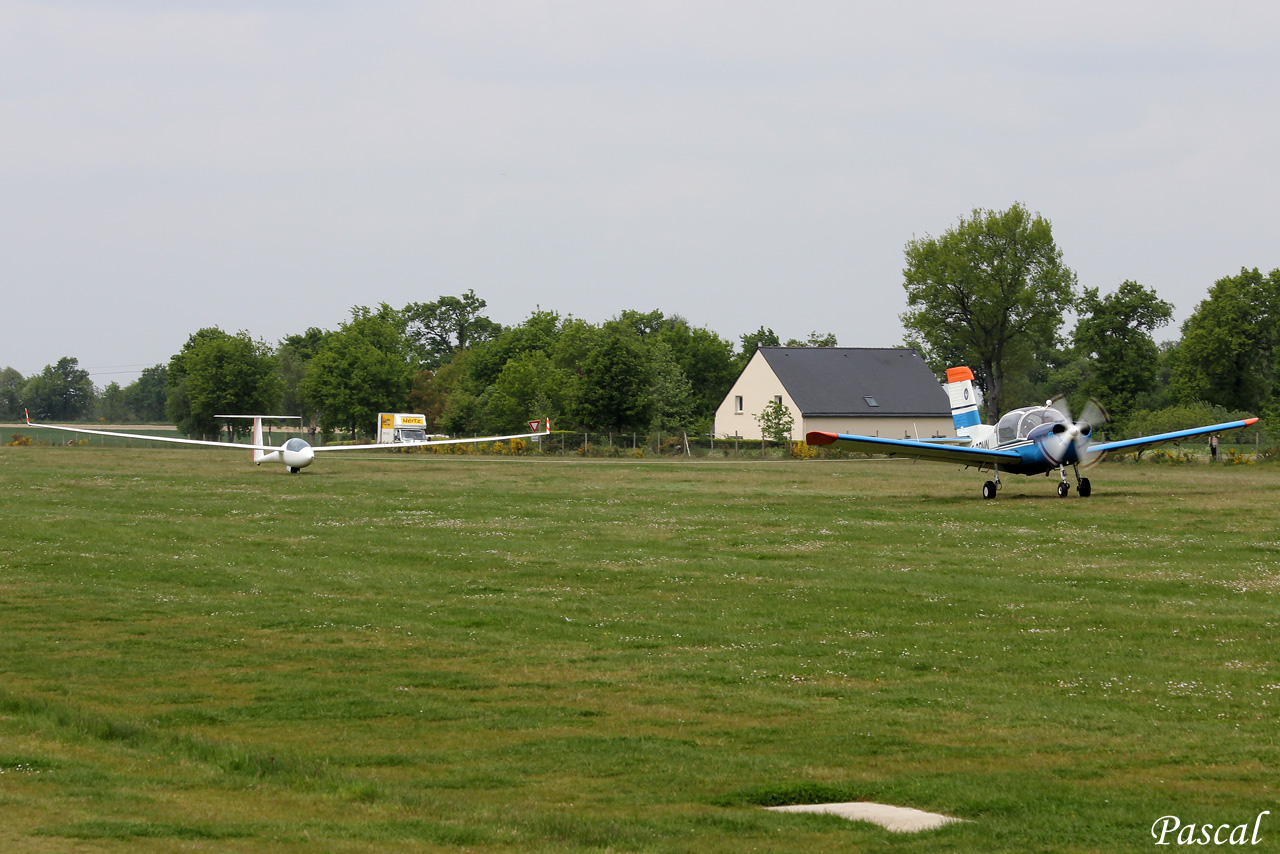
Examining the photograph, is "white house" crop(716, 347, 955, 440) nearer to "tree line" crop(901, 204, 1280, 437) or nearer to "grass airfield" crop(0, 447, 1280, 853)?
"tree line" crop(901, 204, 1280, 437)

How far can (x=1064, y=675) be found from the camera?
31.7ft

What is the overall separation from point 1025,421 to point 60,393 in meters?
159

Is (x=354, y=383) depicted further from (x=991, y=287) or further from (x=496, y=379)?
(x=991, y=287)

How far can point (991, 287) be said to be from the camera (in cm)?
7600

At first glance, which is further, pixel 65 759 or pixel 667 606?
pixel 667 606

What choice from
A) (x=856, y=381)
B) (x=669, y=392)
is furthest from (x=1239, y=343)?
(x=669, y=392)

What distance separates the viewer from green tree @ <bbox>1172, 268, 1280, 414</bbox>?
6775 cm

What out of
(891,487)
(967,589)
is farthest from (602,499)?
(967,589)

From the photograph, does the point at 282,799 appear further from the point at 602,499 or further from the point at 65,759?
the point at 602,499

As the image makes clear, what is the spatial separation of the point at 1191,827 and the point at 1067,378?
114 metres

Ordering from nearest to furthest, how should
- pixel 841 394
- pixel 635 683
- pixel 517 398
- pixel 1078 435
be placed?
1. pixel 635 683
2. pixel 1078 435
3. pixel 841 394
4. pixel 517 398

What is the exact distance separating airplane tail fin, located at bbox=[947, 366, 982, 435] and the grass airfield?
7.94 m

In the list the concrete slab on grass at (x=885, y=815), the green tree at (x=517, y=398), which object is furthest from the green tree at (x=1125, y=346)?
the concrete slab on grass at (x=885, y=815)

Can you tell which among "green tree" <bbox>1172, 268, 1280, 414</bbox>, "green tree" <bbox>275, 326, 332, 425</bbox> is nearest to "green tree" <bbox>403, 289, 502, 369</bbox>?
"green tree" <bbox>275, 326, 332, 425</bbox>
